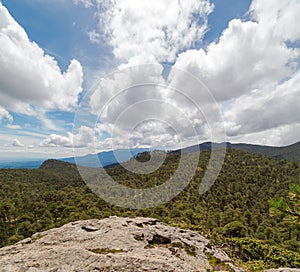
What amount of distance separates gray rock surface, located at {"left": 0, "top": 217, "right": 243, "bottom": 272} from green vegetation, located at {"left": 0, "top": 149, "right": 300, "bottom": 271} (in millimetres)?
4717

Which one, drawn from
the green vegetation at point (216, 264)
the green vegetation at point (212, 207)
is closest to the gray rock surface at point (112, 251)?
the green vegetation at point (216, 264)

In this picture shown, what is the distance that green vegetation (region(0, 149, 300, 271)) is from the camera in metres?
50.5

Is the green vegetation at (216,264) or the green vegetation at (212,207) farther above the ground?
the green vegetation at (216,264)

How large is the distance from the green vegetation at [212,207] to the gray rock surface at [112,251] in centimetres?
472

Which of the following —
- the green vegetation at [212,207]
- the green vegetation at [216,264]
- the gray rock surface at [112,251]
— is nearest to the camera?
the gray rock surface at [112,251]

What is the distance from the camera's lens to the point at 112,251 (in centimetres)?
905

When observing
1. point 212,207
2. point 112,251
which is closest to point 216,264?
point 112,251

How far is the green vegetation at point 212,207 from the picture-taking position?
166 feet

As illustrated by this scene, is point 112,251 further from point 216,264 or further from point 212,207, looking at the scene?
point 212,207

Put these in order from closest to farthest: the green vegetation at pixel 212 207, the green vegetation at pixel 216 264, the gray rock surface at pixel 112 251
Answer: the gray rock surface at pixel 112 251
the green vegetation at pixel 216 264
the green vegetation at pixel 212 207

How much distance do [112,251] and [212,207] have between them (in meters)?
101

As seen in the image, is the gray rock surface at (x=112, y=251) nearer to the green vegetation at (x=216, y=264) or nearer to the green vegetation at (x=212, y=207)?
the green vegetation at (x=216, y=264)

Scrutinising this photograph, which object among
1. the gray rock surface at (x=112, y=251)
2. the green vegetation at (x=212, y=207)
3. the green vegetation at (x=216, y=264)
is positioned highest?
the gray rock surface at (x=112, y=251)

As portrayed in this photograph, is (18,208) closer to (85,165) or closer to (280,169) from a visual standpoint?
(85,165)
